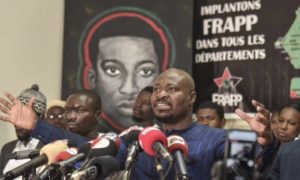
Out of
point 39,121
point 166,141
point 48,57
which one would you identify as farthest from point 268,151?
point 48,57

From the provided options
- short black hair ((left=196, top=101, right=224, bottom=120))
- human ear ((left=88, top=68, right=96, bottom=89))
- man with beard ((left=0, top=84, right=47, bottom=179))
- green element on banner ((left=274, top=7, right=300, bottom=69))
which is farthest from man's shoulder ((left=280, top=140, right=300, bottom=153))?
human ear ((left=88, top=68, right=96, bottom=89))

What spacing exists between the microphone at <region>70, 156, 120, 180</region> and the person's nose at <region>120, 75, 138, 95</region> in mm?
4084

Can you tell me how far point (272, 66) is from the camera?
531 centimetres

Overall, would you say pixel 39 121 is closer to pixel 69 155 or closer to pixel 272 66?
pixel 69 155

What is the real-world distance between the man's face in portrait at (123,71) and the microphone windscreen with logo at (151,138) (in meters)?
3.69

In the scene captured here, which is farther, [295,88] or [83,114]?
[295,88]

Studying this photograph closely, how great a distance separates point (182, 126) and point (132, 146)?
94 centimetres

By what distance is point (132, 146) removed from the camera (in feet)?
7.47

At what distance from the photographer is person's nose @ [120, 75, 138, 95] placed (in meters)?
6.01

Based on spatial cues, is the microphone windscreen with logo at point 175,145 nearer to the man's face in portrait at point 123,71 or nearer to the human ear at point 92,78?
the man's face in portrait at point 123,71

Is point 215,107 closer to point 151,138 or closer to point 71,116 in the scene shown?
point 71,116

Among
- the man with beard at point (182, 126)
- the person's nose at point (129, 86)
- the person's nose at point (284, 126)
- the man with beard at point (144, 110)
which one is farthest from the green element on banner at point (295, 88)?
the man with beard at point (182, 126)

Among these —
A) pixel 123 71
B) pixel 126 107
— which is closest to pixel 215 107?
pixel 126 107

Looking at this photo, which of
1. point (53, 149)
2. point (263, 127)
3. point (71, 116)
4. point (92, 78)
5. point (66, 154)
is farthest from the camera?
point (92, 78)
